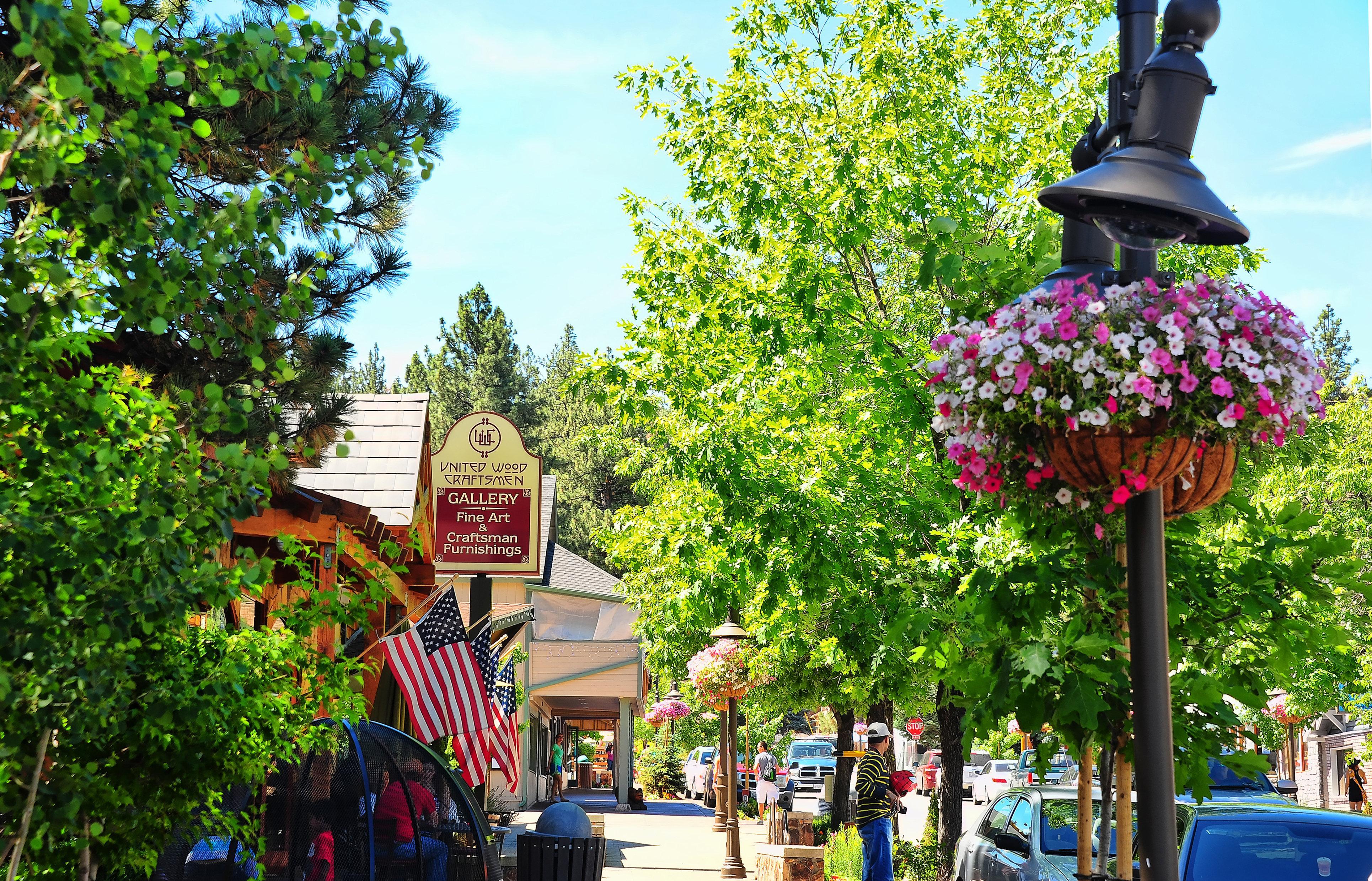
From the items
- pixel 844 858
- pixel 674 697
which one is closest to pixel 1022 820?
pixel 844 858

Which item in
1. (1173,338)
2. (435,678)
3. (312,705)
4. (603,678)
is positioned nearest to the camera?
(1173,338)

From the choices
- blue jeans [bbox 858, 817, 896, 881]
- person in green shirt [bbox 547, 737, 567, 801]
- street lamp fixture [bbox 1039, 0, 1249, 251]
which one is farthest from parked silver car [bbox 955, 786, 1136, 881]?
person in green shirt [bbox 547, 737, 567, 801]

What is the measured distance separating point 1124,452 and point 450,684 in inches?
324

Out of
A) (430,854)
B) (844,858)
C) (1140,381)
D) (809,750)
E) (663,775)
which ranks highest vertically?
(1140,381)

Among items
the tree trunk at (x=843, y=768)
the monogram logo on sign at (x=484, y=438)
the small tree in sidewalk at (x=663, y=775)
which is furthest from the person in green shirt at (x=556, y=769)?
the monogram logo on sign at (x=484, y=438)

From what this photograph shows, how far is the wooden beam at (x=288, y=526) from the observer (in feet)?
29.9

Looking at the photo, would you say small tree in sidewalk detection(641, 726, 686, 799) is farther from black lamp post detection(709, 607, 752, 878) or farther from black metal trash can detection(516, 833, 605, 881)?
black metal trash can detection(516, 833, 605, 881)

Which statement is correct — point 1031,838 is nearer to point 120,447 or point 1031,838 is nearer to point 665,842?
point 120,447

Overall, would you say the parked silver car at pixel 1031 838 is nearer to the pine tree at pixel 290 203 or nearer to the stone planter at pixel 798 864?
the stone planter at pixel 798 864

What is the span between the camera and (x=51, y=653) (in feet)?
8.68

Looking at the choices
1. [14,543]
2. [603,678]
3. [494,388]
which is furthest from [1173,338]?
[494,388]

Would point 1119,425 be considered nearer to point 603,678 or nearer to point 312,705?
point 312,705

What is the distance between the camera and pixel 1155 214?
3.24m

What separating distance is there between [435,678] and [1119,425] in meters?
8.13
